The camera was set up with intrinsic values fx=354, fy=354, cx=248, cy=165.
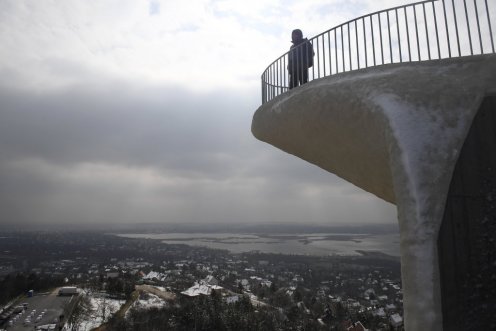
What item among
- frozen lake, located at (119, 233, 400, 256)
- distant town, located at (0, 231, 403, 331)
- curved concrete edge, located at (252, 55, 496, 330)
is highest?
curved concrete edge, located at (252, 55, 496, 330)

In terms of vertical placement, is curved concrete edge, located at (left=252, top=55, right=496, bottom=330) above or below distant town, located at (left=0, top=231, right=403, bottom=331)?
above

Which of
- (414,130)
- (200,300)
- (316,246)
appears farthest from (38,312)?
(316,246)

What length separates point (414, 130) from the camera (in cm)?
420

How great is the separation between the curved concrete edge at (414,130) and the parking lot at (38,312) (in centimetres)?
3670

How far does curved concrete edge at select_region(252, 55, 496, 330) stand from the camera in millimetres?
3848

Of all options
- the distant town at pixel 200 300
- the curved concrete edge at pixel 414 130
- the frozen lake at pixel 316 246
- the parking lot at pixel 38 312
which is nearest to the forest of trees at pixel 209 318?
the distant town at pixel 200 300

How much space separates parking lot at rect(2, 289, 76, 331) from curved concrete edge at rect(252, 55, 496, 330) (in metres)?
36.7

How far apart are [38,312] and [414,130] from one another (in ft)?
142

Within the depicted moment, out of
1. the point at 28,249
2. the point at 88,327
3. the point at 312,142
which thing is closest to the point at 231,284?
the point at 88,327

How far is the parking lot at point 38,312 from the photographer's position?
32.8 metres

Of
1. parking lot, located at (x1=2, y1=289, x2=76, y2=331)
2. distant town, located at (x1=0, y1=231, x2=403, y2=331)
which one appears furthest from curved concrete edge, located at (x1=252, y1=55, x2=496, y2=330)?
parking lot, located at (x1=2, y1=289, x2=76, y2=331)

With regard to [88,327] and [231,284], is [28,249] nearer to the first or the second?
[231,284]

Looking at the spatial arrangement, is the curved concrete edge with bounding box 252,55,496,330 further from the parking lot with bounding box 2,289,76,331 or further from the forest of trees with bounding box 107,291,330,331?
the parking lot with bounding box 2,289,76,331

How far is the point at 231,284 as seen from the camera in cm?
6912
